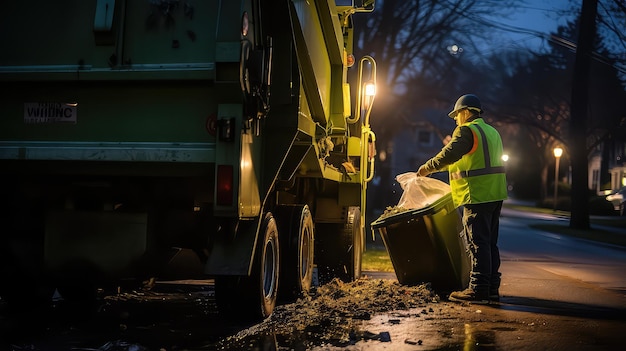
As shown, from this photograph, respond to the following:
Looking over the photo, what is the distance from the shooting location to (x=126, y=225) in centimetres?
570

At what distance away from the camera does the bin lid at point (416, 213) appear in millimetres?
8062

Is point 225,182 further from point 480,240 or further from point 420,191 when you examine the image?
point 420,191

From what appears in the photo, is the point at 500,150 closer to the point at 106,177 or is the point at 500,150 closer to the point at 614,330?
the point at 614,330

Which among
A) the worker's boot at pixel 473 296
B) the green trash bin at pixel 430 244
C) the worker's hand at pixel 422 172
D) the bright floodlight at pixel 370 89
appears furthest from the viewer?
the bright floodlight at pixel 370 89

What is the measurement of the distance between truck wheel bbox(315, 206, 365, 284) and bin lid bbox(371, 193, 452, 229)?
1001 mm

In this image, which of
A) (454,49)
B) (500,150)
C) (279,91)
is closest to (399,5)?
(454,49)

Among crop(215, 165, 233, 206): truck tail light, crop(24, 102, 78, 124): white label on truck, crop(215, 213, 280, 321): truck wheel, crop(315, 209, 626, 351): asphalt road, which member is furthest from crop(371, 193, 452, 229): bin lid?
crop(24, 102, 78, 124): white label on truck

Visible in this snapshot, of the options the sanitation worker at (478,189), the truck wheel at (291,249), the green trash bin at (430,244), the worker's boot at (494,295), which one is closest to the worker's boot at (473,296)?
the sanitation worker at (478,189)

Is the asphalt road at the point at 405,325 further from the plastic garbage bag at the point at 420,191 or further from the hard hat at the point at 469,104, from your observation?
the hard hat at the point at 469,104

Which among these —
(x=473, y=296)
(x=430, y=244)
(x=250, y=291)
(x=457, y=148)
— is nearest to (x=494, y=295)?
(x=473, y=296)

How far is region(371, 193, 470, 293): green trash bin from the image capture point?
8109 mm

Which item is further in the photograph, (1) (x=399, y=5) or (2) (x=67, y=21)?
(1) (x=399, y=5)

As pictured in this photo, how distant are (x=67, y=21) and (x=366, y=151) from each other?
202 inches

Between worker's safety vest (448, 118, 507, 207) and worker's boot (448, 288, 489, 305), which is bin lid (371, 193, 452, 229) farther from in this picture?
worker's boot (448, 288, 489, 305)
